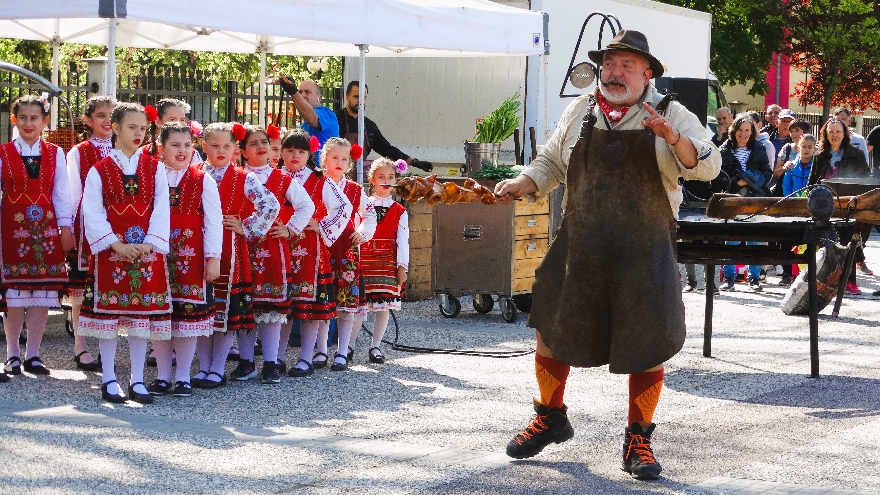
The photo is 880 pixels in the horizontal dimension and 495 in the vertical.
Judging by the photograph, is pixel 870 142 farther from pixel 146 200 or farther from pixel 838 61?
pixel 838 61

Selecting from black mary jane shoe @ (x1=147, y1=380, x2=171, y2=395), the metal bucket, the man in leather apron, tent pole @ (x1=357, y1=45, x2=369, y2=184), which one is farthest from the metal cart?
the man in leather apron

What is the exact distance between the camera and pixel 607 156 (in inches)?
227

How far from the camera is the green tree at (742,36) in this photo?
29109mm

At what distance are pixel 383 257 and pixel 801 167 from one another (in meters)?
7.08

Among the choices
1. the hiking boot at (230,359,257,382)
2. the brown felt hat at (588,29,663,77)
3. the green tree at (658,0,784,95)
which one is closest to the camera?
the brown felt hat at (588,29,663,77)

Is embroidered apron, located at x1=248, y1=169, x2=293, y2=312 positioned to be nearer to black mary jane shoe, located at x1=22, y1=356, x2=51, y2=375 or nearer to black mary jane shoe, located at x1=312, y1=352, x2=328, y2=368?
black mary jane shoe, located at x1=312, y1=352, x2=328, y2=368

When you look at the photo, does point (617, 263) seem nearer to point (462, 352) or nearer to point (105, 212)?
point (105, 212)

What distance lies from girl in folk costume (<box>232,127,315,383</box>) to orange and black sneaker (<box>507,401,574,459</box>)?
2.39 metres

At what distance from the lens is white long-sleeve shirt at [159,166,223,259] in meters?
7.32

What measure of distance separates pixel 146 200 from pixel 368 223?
5.96 feet

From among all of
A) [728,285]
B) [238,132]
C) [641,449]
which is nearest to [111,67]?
[238,132]

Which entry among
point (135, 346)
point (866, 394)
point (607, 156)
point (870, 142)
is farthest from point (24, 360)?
point (870, 142)

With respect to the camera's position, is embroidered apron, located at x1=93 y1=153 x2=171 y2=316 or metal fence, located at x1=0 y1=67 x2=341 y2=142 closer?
embroidered apron, located at x1=93 y1=153 x2=171 y2=316

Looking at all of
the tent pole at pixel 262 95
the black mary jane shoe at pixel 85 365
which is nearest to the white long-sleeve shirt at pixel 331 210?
the black mary jane shoe at pixel 85 365
